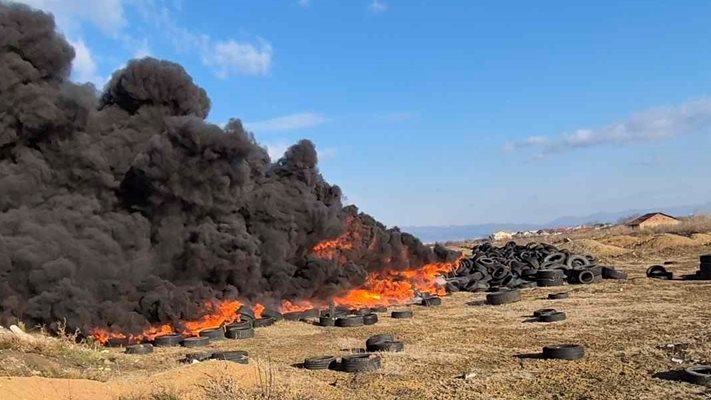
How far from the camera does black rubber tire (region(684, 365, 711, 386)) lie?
396 inches

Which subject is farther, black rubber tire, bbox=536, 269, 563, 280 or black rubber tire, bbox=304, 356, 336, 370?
black rubber tire, bbox=536, 269, 563, 280

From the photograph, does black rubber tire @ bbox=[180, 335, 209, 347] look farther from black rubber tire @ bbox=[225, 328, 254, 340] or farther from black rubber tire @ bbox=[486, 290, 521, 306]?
black rubber tire @ bbox=[486, 290, 521, 306]


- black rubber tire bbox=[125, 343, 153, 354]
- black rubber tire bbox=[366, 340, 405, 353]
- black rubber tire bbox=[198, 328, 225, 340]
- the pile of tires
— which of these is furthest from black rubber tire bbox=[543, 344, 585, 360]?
the pile of tires

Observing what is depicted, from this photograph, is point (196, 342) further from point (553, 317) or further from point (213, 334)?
point (553, 317)

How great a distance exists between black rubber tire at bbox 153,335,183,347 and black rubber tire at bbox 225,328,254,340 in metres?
1.28

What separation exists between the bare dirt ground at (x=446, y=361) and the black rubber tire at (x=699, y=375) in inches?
12.8

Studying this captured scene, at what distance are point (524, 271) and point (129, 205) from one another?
54.3 feet

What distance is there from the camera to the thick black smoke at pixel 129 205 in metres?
18.7

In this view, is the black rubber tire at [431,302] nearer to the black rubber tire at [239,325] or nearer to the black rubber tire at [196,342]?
the black rubber tire at [239,325]

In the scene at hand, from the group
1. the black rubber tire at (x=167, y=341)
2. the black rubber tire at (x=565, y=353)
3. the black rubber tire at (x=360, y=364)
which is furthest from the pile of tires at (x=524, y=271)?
the black rubber tire at (x=360, y=364)

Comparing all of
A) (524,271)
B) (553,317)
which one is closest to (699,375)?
(553,317)

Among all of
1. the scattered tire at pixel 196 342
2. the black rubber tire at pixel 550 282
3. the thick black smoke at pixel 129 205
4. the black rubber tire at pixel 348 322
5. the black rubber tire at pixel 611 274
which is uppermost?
the thick black smoke at pixel 129 205

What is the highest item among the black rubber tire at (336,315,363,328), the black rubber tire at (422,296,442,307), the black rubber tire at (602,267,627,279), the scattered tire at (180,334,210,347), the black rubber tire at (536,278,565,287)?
the black rubber tire at (602,267,627,279)

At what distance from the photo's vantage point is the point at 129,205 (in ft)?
73.1
